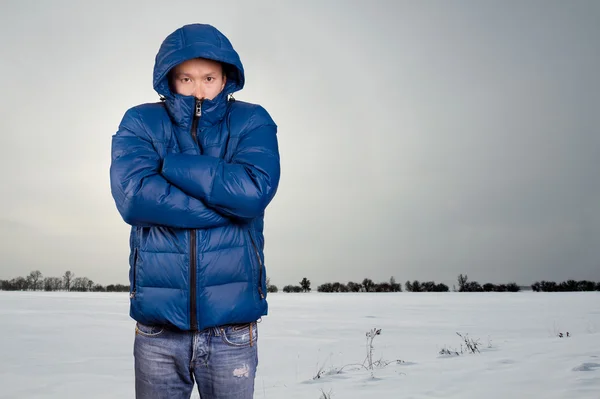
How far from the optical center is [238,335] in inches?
79.2

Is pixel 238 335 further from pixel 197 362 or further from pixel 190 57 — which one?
pixel 190 57

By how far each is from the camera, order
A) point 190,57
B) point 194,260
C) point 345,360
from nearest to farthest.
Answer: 1. point 194,260
2. point 190,57
3. point 345,360

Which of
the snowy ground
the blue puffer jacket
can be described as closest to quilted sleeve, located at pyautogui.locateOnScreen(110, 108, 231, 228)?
the blue puffer jacket

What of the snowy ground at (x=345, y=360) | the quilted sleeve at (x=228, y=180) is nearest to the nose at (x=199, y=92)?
the quilted sleeve at (x=228, y=180)

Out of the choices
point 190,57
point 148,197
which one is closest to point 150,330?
point 148,197

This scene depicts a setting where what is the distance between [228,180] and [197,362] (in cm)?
80

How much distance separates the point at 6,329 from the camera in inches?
357

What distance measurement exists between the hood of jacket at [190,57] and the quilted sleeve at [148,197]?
26 centimetres

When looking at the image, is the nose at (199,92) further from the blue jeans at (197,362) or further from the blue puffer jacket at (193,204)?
the blue jeans at (197,362)

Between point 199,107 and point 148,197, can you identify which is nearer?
point 148,197

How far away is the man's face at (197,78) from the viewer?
7.40 feet

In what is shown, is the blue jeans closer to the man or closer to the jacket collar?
the man

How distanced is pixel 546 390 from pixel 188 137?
3.89m

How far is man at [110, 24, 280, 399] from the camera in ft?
6.46
